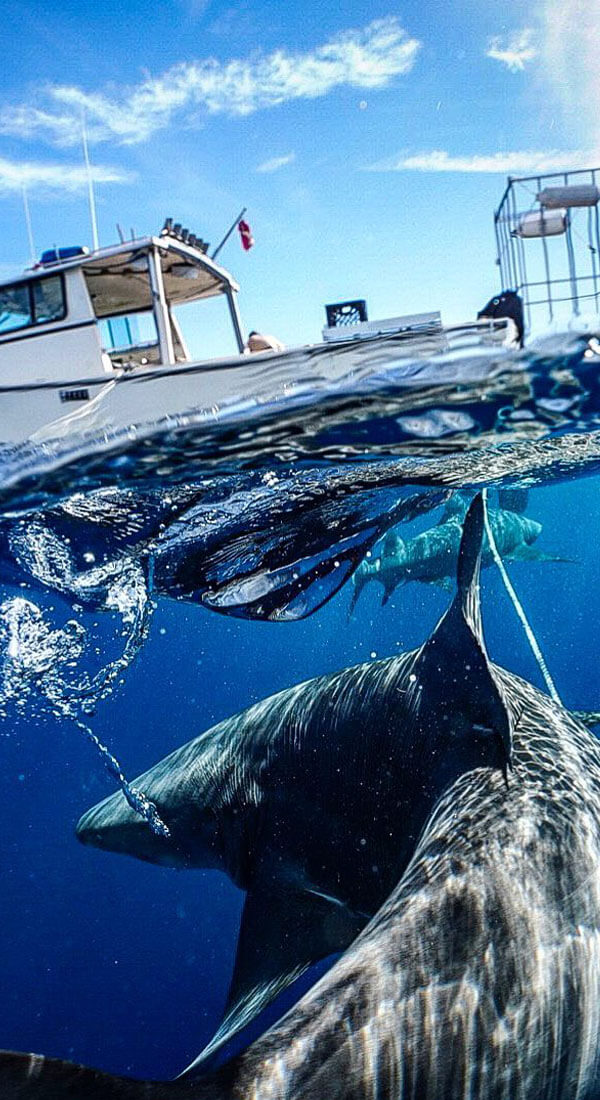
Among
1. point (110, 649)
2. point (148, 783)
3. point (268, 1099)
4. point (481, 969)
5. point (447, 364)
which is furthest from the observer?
point (110, 649)

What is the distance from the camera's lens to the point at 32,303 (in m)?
11.1

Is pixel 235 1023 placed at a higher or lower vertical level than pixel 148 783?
lower

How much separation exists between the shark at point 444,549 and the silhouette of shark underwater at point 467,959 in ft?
23.2

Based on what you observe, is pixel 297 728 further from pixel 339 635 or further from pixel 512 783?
pixel 339 635

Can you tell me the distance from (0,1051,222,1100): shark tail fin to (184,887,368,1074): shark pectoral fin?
104 inches

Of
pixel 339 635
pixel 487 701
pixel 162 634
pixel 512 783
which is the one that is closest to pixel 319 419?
pixel 487 701

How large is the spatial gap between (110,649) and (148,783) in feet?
80.0

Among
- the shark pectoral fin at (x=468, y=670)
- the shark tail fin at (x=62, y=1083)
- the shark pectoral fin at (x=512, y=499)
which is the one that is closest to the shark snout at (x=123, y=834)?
the shark pectoral fin at (x=468, y=670)

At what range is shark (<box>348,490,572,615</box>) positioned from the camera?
40.9 feet

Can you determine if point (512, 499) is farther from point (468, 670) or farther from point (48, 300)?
point (468, 670)

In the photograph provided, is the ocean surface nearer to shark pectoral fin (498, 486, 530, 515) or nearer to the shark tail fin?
shark pectoral fin (498, 486, 530, 515)

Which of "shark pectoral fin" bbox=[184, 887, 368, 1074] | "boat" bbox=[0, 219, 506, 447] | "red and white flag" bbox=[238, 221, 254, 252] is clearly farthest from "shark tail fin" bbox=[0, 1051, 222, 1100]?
"red and white flag" bbox=[238, 221, 254, 252]

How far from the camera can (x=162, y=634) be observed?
125 feet

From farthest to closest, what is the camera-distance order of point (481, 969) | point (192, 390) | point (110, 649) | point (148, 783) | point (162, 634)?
point (162, 634) < point (110, 649) < point (192, 390) < point (148, 783) < point (481, 969)
